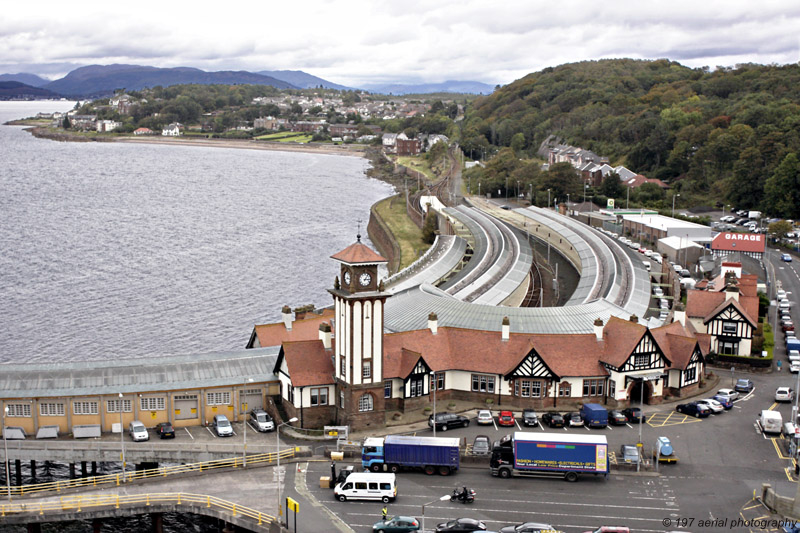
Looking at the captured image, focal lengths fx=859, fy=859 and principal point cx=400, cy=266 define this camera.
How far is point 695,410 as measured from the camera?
5119 centimetres

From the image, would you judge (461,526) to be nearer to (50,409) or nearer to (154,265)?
(50,409)

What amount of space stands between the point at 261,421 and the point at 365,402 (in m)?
5.87

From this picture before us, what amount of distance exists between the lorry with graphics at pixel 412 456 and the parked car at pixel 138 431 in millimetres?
12049

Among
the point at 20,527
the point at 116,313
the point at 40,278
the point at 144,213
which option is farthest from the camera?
the point at 144,213

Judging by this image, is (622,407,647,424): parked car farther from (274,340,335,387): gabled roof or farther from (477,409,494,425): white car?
(274,340,335,387): gabled roof

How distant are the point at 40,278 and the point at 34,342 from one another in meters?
27.3

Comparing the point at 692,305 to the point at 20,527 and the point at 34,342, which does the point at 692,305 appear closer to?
the point at 20,527

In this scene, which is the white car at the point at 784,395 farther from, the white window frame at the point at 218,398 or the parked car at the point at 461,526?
the white window frame at the point at 218,398

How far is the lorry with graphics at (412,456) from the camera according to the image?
41750mm

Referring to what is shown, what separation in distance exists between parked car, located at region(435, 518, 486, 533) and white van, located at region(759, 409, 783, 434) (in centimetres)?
2154

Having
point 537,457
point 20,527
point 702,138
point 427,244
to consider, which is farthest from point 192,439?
point 702,138

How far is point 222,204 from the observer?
175 metres

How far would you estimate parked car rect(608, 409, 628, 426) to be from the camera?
48.9 metres

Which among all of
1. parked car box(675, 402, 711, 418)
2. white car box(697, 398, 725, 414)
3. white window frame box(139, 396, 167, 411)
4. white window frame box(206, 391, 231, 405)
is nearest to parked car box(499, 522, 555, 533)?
parked car box(675, 402, 711, 418)
